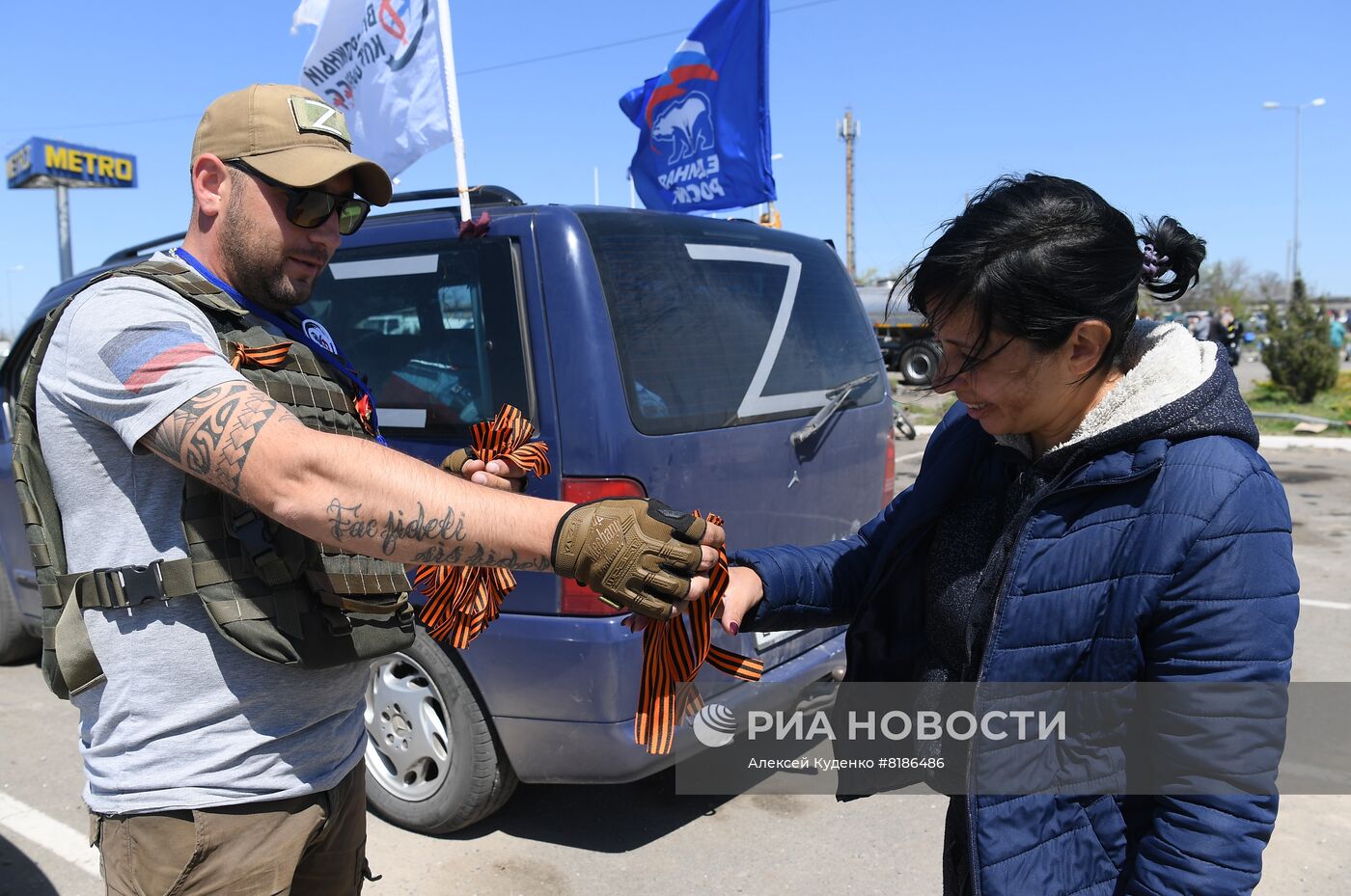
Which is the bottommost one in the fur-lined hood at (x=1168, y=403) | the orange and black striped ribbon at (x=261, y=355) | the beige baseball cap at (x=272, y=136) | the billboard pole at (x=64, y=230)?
the fur-lined hood at (x=1168, y=403)

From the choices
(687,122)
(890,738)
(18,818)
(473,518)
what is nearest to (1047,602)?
(890,738)

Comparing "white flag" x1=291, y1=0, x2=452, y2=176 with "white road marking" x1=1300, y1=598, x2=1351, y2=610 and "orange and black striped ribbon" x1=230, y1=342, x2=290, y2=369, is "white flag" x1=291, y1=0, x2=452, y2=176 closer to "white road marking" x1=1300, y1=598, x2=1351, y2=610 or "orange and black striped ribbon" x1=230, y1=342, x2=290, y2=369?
"orange and black striped ribbon" x1=230, y1=342, x2=290, y2=369

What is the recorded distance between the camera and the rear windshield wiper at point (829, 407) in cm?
340

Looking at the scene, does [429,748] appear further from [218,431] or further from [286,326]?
[218,431]

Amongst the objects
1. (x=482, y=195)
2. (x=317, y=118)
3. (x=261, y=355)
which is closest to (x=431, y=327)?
(x=482, y=195)

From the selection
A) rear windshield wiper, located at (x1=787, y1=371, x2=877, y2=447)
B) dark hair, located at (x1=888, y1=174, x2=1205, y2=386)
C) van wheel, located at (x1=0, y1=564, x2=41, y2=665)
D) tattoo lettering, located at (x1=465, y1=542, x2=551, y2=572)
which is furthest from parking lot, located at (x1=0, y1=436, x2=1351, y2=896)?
dark hair, located at (x1=888, y1=174, x2=1205, y2=386)

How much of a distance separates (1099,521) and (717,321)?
6.45 ft

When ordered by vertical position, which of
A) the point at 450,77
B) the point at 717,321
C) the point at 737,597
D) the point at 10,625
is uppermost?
the point at 450,77

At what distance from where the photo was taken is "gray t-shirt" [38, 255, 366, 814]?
1.47 metres

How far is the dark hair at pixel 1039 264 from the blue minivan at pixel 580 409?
1.45 m

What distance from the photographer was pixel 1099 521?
1480mm

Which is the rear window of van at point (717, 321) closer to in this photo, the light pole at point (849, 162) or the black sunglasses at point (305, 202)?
the black sunglasses at point (305, 202)

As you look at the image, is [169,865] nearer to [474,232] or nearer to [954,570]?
[954,570]

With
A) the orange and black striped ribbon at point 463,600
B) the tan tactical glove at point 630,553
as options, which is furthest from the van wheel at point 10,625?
the tan tactical glove at point 630,553
